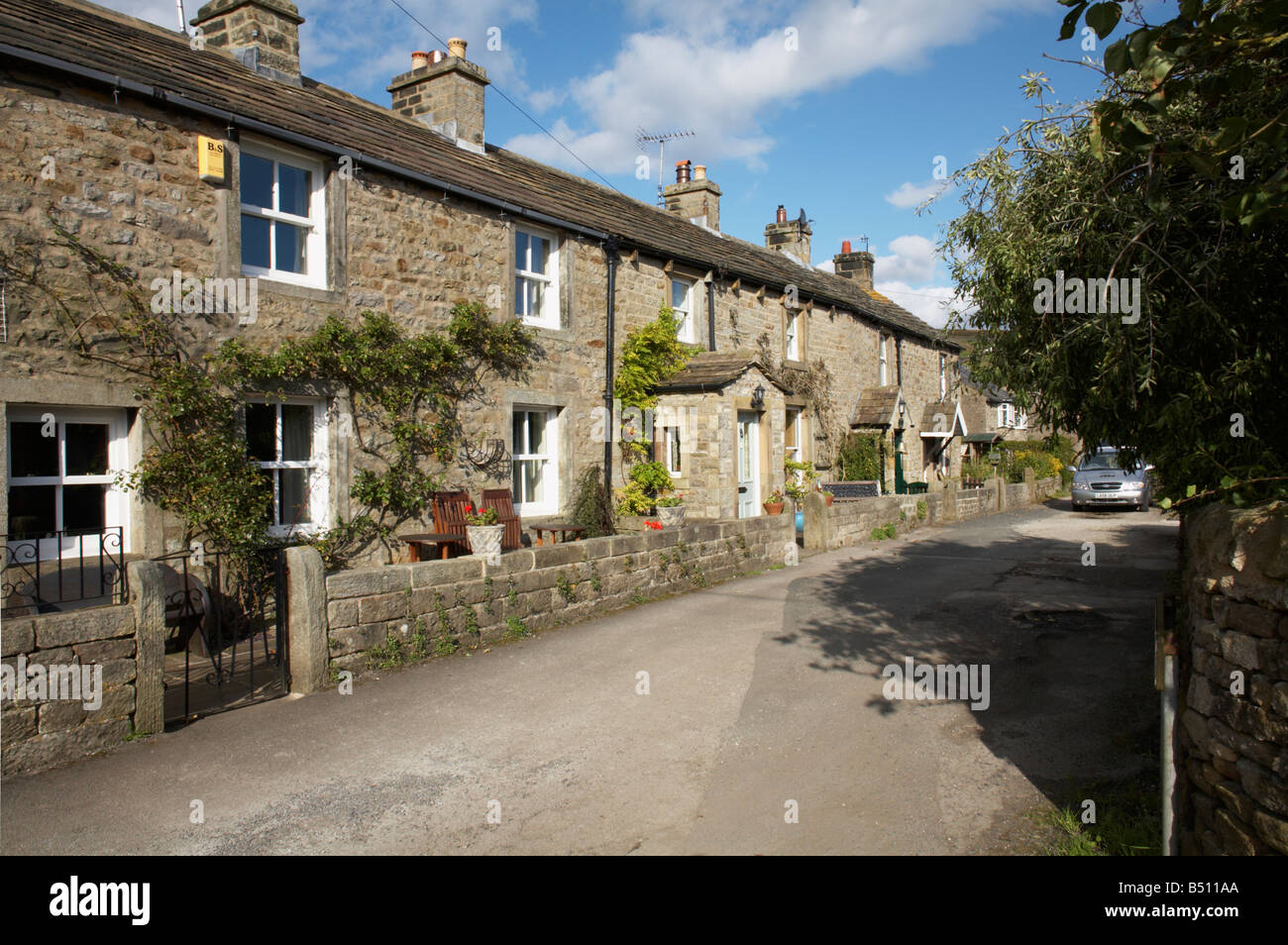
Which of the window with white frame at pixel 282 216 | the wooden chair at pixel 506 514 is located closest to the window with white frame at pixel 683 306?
the wooden chair at pixel 506 514

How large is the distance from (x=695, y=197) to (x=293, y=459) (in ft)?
45.2

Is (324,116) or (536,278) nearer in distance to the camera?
(324,116)

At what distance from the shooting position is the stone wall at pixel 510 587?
7.02 meters

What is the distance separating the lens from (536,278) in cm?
1257

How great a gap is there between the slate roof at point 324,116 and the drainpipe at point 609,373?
355 millimetres

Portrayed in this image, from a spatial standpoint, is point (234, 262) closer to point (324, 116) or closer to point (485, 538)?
point (324, 116)

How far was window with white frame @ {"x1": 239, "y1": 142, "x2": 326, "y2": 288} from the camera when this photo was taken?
360 inches

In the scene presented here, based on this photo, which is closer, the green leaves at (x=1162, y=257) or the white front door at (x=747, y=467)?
the green leaves at (x=1162, y=257)

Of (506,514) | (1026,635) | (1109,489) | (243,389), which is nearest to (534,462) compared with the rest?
(506,514)

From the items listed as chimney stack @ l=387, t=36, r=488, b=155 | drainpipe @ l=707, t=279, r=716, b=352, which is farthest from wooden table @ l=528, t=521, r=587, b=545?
chimney stack @ l=387, t=36, r=488, b=155

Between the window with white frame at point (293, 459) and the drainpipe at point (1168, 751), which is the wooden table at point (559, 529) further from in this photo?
the drainpipe at point (1168, 751)

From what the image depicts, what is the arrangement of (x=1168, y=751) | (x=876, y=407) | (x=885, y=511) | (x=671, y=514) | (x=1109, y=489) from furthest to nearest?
1. (x=1109, y=489)
2. (x=876, y=407)
3. (x=885, y=511)
4. (x=671, y=514)
5. (x=1168, y=751)

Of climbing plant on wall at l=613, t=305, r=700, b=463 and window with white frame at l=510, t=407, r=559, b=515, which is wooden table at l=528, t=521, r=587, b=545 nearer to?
window with white frame at l=510, t=407, r=559, b=515
